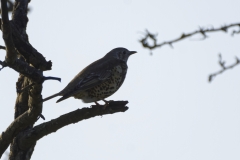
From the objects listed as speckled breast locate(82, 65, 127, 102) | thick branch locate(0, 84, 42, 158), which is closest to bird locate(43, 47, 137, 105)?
speckled breast locate(82, 65, 127, 102)

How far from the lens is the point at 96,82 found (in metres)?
9.44

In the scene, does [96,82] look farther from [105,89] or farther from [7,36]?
[7,36]

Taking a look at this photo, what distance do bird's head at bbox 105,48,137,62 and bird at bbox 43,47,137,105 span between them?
0.91 m

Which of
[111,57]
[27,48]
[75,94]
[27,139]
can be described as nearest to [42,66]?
[27,48]

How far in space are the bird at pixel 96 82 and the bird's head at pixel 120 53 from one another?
912 mm

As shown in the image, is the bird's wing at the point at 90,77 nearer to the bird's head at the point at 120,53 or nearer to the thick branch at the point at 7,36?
the bird's head at the point at 120,53

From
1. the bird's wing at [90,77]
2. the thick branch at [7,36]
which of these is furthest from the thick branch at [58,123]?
the thick branch at [7,36]

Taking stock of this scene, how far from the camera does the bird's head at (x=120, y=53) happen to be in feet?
37.2

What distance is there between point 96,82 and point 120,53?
2.18m

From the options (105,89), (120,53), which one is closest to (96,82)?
(105,89)

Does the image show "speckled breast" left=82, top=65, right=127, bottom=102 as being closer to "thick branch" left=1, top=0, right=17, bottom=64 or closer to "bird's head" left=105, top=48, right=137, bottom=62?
"bird's head" left=105, top=48, right=137, bottom=62

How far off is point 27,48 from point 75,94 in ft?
8.46

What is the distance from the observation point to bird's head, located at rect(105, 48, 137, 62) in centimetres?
1135

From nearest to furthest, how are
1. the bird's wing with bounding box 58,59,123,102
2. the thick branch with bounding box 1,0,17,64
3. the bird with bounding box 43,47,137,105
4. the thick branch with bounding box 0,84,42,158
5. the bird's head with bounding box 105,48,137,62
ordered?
the thick branch with bounding box 1,0,17,64
the thick branch with bounding box 0,84,42,158
the bird's wing with bounding box 58,59,123,102
the bird with bounding box 43,47,137,105
the bird's head with bounding box 105,48,137,62
